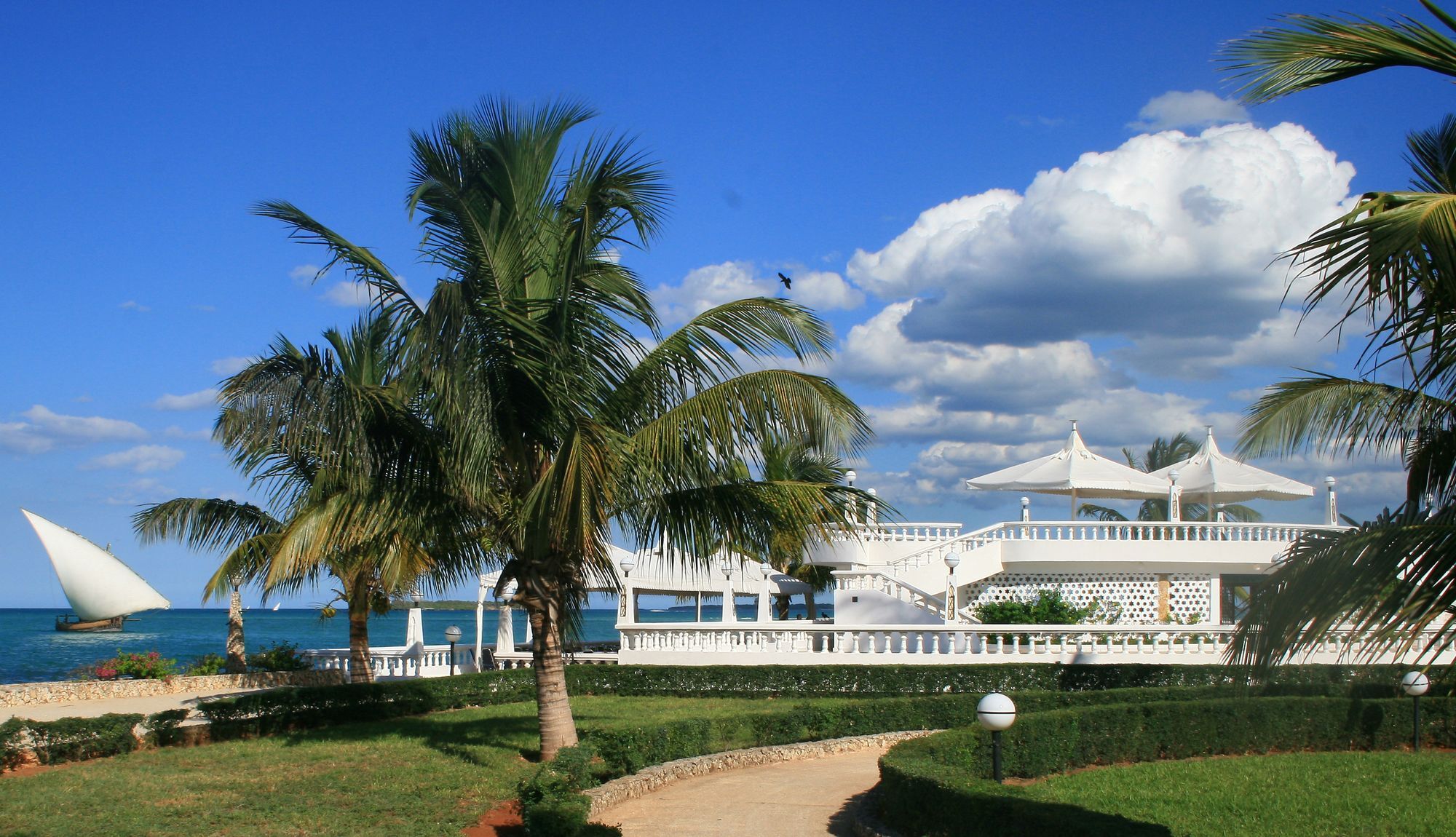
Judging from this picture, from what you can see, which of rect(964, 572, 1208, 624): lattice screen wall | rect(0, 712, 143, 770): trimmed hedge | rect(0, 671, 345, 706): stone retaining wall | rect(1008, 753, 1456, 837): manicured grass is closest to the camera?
rect(1008, 753, 1456, 837): manicured grass

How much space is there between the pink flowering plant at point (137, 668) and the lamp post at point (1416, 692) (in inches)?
890

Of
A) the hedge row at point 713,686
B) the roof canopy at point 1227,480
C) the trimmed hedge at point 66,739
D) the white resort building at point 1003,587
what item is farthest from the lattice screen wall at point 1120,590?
the trimmed hedge at point 66,739

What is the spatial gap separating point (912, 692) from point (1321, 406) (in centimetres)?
1358

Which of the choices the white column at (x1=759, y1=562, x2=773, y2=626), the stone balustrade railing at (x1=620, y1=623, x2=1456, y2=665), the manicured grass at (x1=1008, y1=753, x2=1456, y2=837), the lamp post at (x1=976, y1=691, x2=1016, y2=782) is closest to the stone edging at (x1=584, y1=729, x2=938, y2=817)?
the manicured grass at (x1=1008, y1=753, x2=1456, y2=837)

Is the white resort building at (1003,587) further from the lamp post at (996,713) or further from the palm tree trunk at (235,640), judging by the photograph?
the lamp post at (996,713)

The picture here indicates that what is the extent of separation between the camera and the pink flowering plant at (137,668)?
77.6ft

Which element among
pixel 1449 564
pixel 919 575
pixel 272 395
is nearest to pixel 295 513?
pixel 272 395

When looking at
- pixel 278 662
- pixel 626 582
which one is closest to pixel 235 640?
pixel 278 662

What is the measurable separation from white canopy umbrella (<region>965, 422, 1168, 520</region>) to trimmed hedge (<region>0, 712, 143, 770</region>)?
23459mm

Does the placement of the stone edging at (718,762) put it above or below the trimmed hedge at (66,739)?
below

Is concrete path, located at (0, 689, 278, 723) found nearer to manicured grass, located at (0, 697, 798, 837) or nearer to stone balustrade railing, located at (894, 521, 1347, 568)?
manicured grass, located at (0, 697, 798, 837)

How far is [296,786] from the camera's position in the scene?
12.1 meters

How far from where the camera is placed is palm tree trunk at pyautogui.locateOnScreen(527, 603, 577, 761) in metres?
13.2

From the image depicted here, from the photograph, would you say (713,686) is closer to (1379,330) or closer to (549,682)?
(549,682)
